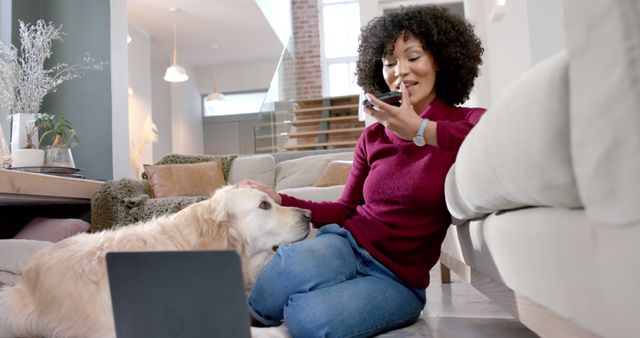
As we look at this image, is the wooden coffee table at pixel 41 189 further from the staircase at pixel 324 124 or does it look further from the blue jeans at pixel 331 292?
the staircase at pixel 324 124

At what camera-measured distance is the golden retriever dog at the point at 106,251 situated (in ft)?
3.92

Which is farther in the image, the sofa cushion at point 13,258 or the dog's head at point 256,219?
the sofa cushion at point 13,258

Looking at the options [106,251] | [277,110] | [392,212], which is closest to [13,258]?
[106,251]

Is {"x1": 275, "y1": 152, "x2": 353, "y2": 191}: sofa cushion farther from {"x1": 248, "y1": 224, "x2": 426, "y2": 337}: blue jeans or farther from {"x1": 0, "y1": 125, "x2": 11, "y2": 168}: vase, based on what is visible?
{"x1": 248, "y1": 224, "x2": 426, "y2": 337}: blue jeans

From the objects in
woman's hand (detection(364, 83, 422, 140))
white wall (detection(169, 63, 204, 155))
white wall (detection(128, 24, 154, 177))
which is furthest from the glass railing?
woman's hand (detection(364, 83, 422, 140))

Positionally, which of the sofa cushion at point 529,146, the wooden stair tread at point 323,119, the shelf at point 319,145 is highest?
the wooden stair tread at point 323,119

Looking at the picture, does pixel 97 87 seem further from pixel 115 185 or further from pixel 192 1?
pixel 192 1

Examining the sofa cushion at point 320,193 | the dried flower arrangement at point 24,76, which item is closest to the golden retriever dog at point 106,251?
the sofa cushion at point 320,193

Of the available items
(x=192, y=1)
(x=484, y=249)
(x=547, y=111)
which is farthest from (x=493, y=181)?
(x=192, y=1)

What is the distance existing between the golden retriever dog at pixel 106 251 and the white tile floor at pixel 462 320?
1.50 ft

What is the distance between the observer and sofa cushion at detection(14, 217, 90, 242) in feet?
8.75

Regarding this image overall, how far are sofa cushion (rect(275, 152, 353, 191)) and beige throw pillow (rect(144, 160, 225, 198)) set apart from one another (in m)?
0.51

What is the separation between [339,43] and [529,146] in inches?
388

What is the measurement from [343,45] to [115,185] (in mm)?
7554
